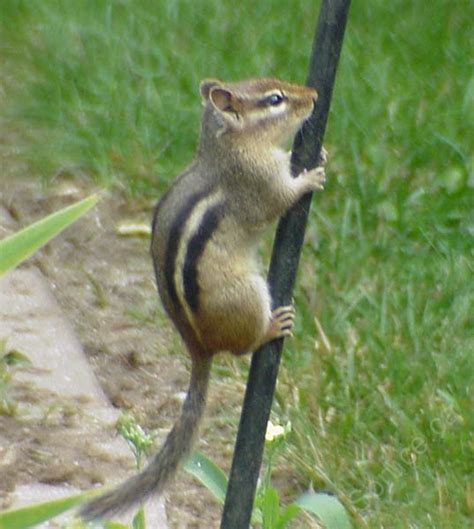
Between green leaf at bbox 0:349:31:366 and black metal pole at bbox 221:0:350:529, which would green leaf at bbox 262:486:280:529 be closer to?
black metal pole at bbox 221:0:350:529

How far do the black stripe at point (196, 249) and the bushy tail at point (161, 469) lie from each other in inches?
7.6

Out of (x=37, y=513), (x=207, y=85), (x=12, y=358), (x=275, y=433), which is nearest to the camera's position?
(x=37, y=513)

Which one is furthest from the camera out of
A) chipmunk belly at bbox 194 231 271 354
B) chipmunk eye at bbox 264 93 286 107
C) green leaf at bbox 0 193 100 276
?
chipmunk eye at bbox 264 93 286 107

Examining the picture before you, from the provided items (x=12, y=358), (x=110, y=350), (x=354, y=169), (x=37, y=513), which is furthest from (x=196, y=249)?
(x=354, y=169)

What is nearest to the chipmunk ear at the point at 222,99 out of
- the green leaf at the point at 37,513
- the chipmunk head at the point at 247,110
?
the chipmunk head at the point at 247,110

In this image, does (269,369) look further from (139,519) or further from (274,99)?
(274,99)

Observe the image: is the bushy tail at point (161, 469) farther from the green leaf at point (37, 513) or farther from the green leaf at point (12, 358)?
the green leaf at point (12, 358)

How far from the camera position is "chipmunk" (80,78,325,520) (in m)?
3.04

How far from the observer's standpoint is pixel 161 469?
114 inches

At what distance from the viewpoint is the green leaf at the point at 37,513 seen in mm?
2311

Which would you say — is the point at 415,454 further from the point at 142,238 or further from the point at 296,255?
the point at 142,238

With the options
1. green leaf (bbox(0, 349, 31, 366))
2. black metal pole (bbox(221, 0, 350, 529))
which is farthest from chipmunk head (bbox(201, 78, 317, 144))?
green leaf (bbox(0, 349, 31, 366))

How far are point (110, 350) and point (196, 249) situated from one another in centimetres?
144

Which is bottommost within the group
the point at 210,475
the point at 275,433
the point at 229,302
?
the point at 210,475
